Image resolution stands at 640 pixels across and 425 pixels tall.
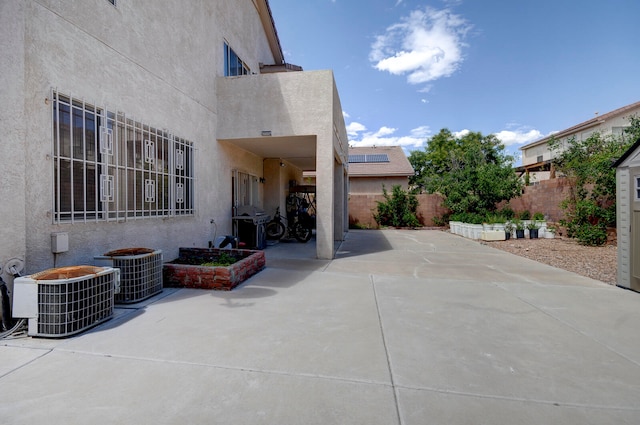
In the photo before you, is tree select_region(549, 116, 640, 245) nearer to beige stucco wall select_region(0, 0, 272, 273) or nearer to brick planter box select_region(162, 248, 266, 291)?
brick planter box select_region(162, 248, 266, 291)

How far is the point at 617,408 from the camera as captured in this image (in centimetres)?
222

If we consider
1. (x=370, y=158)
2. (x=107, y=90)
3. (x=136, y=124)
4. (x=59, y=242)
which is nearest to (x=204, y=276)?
(x=59, y=242)

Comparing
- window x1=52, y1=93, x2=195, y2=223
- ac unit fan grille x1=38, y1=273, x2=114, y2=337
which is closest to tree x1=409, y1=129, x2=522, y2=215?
window x1=52, y1=93, x2=195, y2=223

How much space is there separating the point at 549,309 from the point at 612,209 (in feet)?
28.4

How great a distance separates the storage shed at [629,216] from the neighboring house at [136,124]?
5765 millimetres

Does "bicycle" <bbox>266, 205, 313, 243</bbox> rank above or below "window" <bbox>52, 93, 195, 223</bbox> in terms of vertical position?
below

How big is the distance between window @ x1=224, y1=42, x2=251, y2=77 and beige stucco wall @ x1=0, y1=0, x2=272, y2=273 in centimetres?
49

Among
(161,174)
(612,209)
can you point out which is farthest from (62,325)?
(612,209)

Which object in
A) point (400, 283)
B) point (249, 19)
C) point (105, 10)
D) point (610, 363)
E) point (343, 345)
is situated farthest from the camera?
point (249, 19)

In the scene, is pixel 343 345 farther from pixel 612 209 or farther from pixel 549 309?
pixel 612 209

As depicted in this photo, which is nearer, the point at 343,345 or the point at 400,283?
the point at 343,345

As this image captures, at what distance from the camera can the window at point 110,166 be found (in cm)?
423

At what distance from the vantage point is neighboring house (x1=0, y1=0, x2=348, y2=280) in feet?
12.2

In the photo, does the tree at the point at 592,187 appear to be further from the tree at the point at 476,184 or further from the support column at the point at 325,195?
the support column at the point at 325,195
